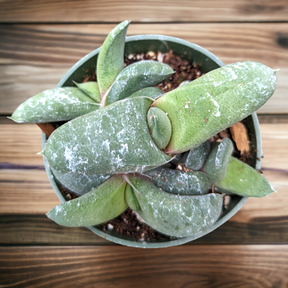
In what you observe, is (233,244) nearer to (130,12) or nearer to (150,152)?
(150,152)

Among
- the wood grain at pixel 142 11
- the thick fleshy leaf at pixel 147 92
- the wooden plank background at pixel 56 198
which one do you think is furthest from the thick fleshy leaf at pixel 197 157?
the wood grain at pixel 142 11

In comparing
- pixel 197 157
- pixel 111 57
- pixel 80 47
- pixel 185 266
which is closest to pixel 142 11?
pixel 80 47

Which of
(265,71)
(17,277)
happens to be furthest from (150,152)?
(17,277)

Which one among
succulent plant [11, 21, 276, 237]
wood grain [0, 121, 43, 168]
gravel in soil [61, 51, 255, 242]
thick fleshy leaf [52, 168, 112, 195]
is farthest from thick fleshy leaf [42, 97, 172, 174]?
wood grain [0, 121, 43, 168]

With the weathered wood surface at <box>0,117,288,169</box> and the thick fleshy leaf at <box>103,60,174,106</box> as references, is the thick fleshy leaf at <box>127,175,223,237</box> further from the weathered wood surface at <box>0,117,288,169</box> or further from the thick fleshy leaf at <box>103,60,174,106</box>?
the weathered wood surface at <box>0,117,288,169</box>

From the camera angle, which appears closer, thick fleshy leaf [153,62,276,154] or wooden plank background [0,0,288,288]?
thick fleshy leaf [153,62,276,154]

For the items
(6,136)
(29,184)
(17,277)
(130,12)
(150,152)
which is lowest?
(17,277)
